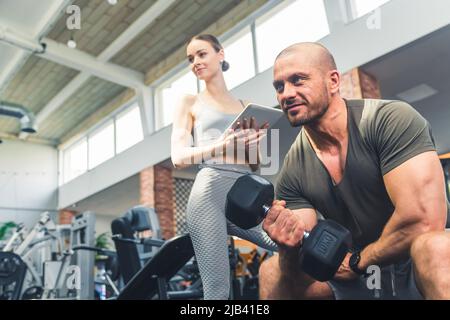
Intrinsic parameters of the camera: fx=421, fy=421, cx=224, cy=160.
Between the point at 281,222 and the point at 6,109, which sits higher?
the point at 6,109

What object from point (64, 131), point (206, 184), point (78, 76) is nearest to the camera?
point (206, 184)

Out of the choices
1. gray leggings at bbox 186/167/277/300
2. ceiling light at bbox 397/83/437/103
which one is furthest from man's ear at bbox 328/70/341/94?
ceiling light at bbox 397/83/437/103

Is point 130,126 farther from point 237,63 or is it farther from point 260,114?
point 260,114

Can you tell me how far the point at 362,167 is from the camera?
696mm

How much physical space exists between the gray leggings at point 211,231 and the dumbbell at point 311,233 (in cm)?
21

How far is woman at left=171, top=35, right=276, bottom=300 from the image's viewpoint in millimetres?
861

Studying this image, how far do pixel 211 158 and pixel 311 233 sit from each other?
0.35 m

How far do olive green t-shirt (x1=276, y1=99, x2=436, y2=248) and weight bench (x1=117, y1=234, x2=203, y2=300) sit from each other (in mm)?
555

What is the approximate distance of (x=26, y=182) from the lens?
3402mm

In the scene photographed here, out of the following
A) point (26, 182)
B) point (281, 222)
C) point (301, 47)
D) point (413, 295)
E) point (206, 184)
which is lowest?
point (413, 295)

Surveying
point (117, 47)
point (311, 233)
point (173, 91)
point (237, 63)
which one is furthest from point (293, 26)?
point (117, 47)

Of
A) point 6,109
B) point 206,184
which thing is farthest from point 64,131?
point 206,184

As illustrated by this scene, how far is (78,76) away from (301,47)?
184 inches
